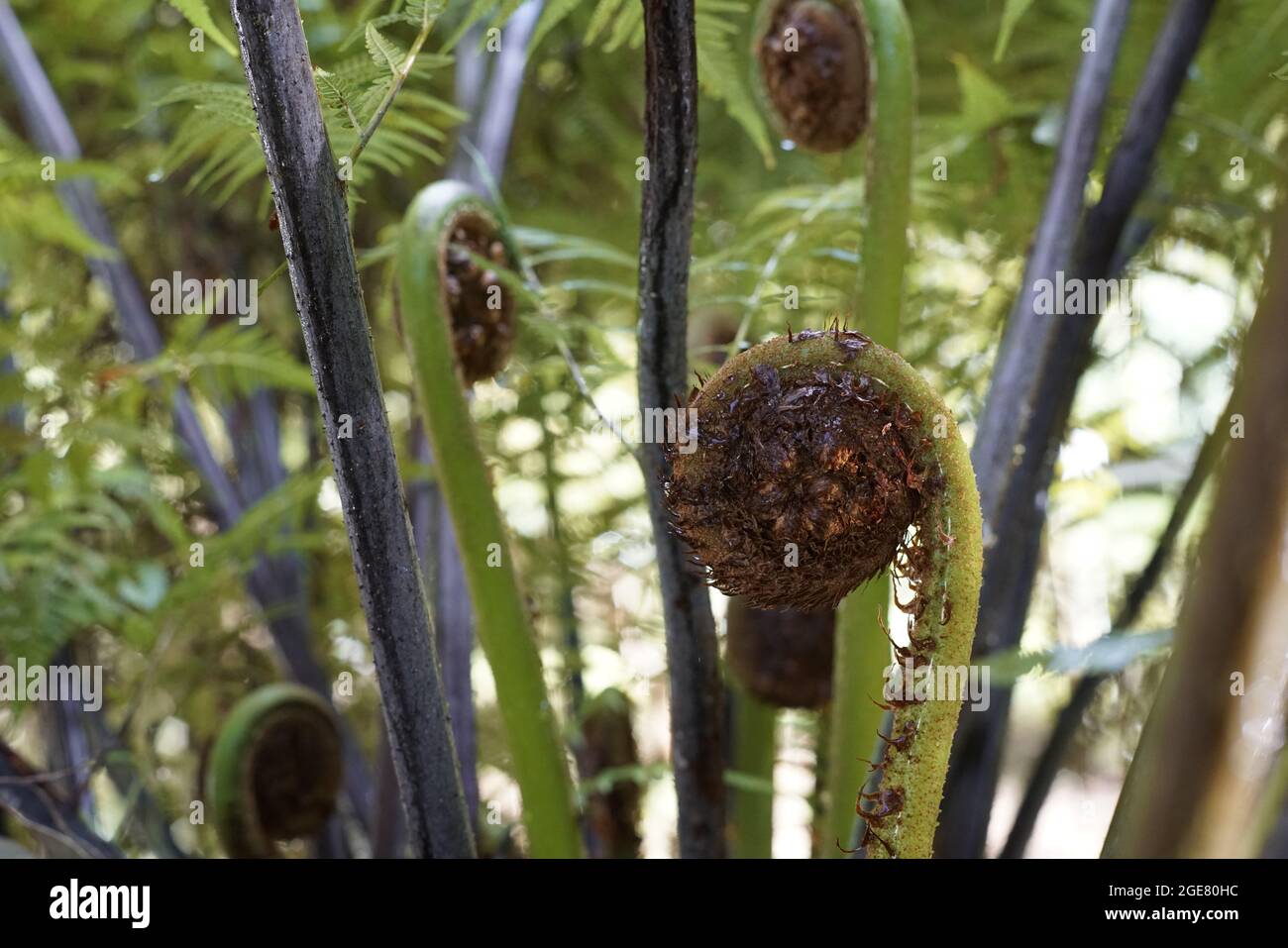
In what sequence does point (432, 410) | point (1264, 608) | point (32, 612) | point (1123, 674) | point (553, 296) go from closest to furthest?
1. point (1264, 608)
2. point (432, 410)
3. point (32, 612)
4. point (1123, 674)
5. point (553, 296)

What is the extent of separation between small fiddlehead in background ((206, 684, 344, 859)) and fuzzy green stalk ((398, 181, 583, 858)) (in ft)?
1.20

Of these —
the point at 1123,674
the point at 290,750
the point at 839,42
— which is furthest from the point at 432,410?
the point at 1123,674

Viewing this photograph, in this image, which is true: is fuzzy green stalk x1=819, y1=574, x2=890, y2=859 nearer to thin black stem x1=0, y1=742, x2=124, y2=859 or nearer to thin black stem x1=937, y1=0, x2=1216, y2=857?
thin black stem x1=937, y1=0, x2=1216, y2=857

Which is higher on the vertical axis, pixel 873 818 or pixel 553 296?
pixel 553 296

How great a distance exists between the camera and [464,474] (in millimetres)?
620

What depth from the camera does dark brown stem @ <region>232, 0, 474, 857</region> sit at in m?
0.43

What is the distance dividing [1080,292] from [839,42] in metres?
0.22

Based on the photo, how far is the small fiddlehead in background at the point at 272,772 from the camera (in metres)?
0.94

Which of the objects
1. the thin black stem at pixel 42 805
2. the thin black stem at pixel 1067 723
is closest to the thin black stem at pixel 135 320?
the thin black stem at pixel 42 805

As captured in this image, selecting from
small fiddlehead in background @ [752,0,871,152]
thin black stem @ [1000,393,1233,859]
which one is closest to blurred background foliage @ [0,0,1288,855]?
small fiddlehead in background @ [752,0,871,152]

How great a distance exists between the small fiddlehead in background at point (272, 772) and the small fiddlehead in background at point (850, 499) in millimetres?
622

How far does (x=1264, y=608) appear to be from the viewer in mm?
224

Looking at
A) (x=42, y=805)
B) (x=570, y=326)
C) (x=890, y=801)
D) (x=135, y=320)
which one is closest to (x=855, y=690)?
(x=890, y=801)
